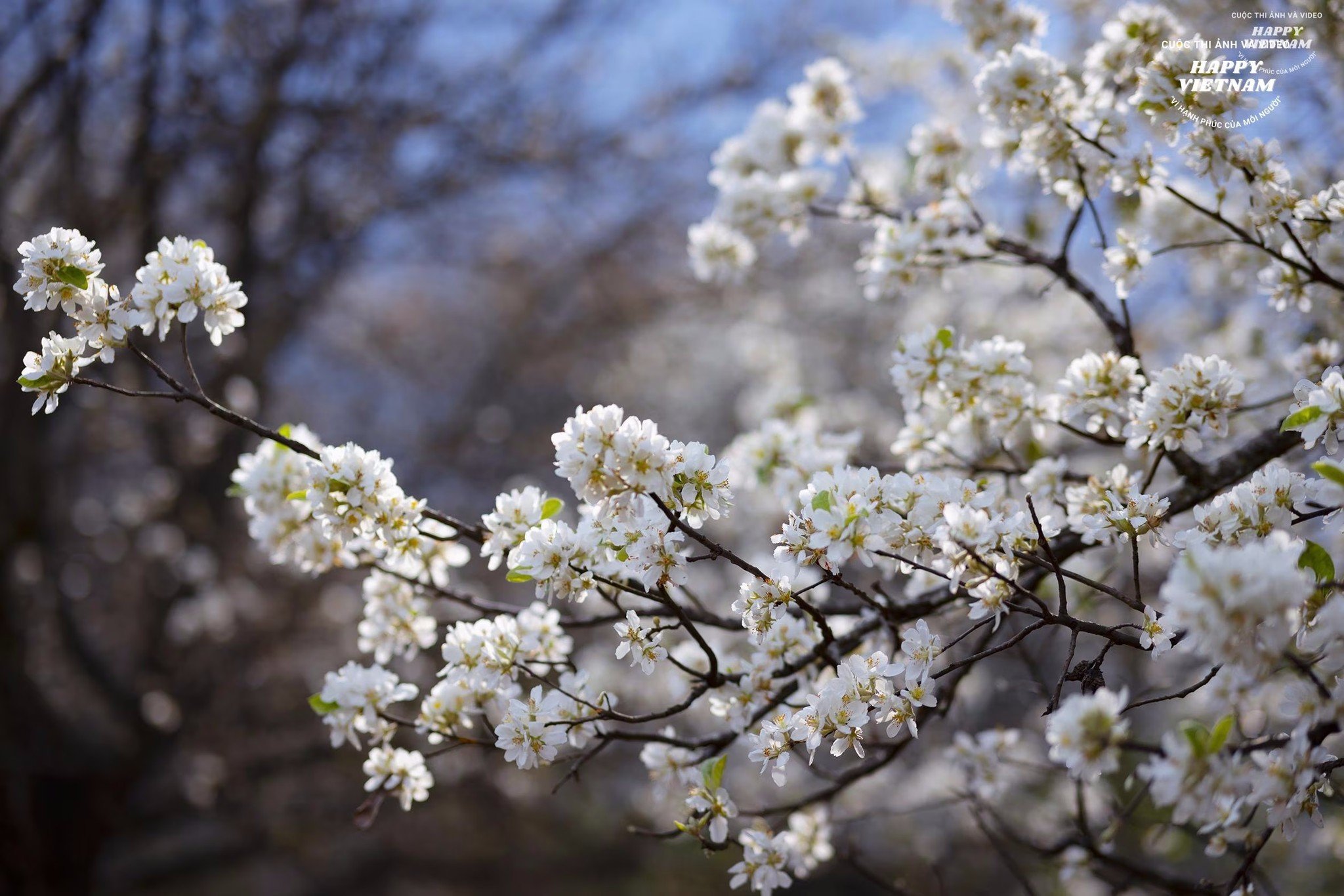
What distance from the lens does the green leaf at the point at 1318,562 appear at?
3.50 ft

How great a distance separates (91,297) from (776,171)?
5.27 ft

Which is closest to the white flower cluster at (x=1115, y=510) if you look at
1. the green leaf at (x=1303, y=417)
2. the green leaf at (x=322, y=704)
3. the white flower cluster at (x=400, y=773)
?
the green leaf at (x=1303, y=417)

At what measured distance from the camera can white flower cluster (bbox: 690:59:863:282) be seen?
2.12 metres

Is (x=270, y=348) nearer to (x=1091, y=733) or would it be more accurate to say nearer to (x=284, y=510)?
(x=284, y=510)

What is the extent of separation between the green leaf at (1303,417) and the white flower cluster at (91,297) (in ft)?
4.75

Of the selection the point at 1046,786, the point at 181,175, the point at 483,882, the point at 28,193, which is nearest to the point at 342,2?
the point at 181,175

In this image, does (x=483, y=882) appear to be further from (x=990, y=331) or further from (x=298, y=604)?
(x=990, y=331)

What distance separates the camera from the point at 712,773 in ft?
4.40

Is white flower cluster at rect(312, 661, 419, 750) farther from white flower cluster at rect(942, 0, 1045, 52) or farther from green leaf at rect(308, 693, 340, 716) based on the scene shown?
white flower cluster at rect(942, 0, 1045, 52)

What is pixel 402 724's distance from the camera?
145 cm

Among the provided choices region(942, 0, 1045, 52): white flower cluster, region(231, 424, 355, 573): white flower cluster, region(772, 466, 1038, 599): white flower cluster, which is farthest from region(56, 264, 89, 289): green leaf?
region(942, 0, 1045, 52): white flower cluster

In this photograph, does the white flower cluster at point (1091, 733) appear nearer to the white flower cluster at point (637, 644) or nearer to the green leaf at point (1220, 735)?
the green leaf at point (1220, 735)

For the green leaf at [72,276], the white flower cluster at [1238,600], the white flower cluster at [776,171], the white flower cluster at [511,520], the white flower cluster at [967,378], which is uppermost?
the white flower cluster at [776,171]

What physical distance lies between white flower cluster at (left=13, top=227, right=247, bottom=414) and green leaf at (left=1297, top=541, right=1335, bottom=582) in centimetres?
145
